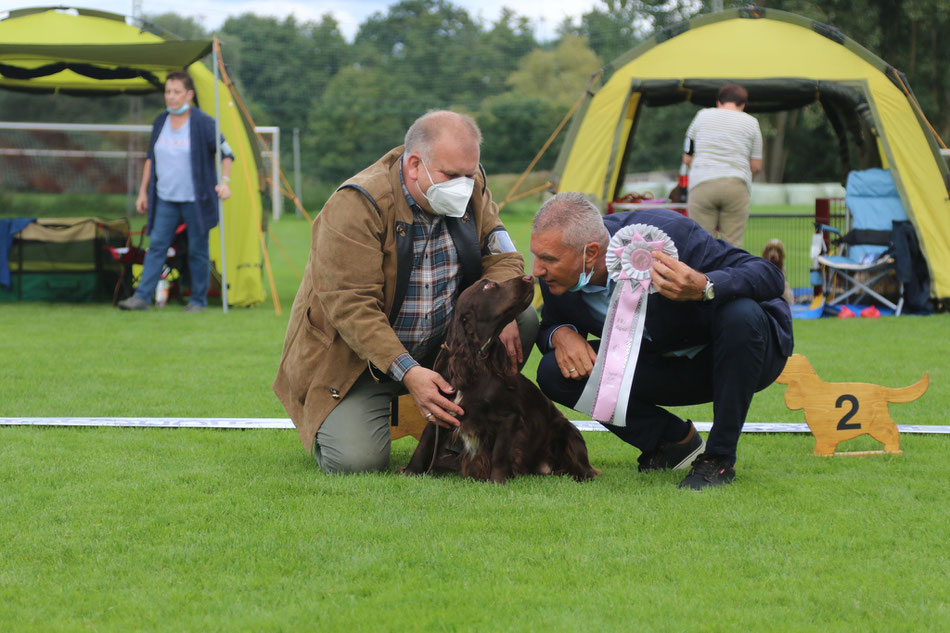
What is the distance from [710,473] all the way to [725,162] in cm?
515

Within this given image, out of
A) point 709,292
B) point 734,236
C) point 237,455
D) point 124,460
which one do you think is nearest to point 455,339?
point 709,292

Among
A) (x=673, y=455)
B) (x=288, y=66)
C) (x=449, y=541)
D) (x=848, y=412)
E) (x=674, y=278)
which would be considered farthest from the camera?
(x=288, y=66)

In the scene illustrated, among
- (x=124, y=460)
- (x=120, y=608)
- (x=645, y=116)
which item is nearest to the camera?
(x=120, y=608)

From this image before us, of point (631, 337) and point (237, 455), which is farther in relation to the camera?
point (237, 455)

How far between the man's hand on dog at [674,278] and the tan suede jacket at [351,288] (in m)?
0.72

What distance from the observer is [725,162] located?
27.1 ft

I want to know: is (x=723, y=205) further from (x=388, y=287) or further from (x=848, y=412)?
(x=388, y=287)

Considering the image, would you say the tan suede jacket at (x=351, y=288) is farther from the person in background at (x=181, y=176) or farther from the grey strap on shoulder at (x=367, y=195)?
the person in background at (x=181, y=176)

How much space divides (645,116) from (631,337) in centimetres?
3093

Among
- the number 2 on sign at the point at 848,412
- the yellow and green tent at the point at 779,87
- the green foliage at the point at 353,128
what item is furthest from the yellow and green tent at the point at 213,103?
the green foliage at the point at 353,128

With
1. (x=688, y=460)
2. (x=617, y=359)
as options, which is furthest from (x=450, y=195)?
(x=688, y=460)

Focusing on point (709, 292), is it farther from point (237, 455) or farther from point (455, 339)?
point (237, 455)

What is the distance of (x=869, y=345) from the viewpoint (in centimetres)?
712

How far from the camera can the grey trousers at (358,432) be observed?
3766 millimetres
